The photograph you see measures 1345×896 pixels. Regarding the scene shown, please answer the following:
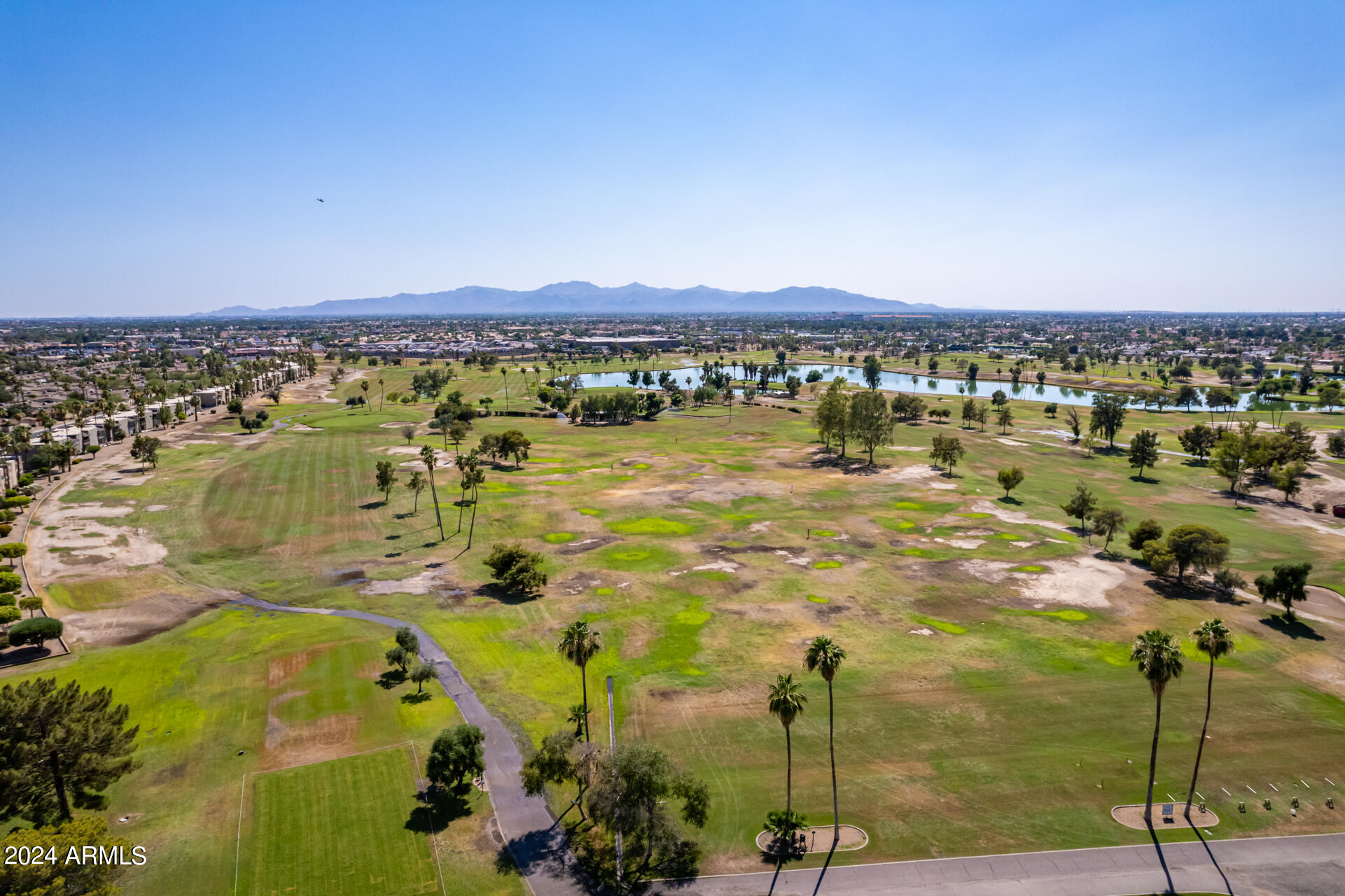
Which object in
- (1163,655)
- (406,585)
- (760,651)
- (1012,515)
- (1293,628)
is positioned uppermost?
(1163,655)

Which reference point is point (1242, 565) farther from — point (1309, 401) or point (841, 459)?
point (1309, 401)

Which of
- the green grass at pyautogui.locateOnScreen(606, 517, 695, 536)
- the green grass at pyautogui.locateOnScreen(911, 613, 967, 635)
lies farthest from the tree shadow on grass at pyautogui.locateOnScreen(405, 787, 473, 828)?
the green grass at pyautogui.locateOnScreen(606, 517, 695, 536)

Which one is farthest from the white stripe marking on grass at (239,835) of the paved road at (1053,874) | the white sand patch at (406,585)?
the white sand patch at (406,585)

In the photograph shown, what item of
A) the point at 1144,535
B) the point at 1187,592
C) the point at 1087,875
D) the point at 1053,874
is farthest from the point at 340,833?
the point at 1144,535

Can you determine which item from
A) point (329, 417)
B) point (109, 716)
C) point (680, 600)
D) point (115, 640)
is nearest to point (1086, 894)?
point (680, 600)

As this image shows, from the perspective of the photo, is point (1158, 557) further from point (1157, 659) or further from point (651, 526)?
point (651, 526)

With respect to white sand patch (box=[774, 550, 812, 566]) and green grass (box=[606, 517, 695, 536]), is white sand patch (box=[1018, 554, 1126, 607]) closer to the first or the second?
white sand patch (box=[774, 550, 812, 566])
